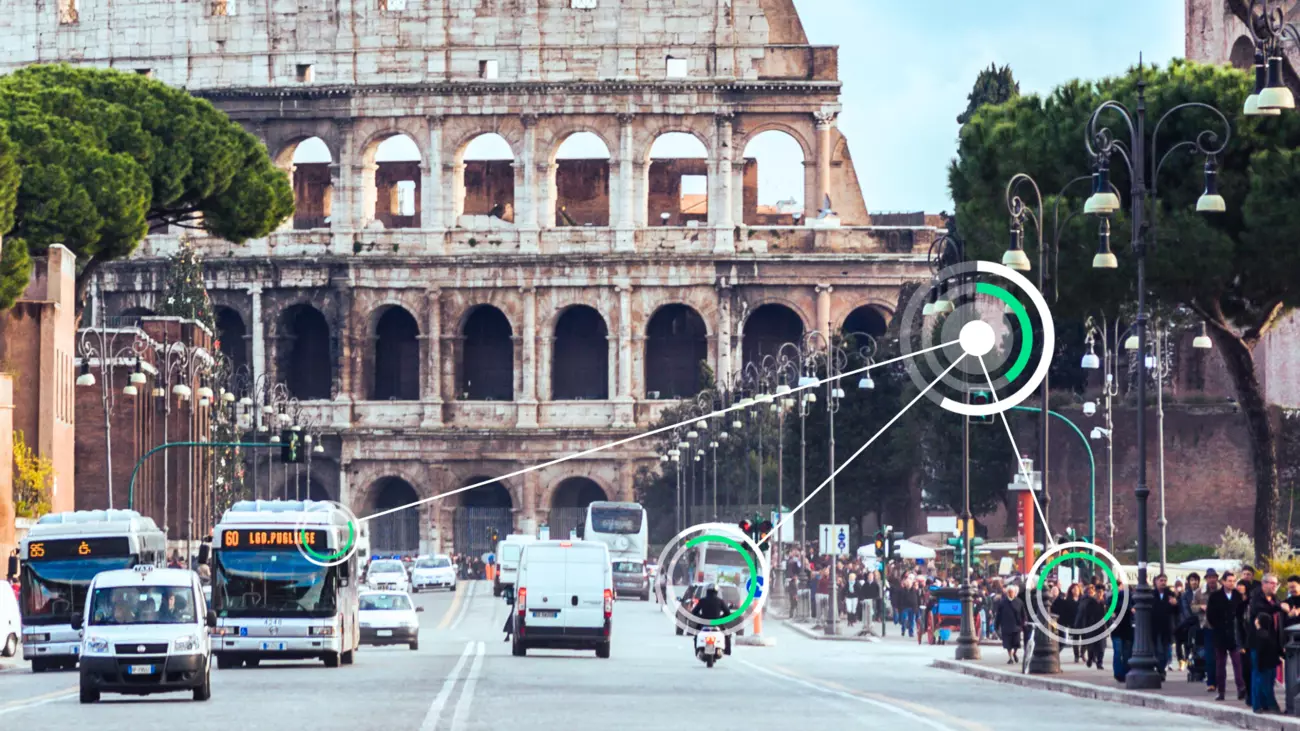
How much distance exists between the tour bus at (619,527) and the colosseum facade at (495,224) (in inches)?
643

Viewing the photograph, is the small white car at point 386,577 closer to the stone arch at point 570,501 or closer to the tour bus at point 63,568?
the stone arch at point 570,501

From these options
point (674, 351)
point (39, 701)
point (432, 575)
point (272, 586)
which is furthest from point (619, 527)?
point (39, 701)

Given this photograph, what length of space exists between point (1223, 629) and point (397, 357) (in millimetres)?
84021

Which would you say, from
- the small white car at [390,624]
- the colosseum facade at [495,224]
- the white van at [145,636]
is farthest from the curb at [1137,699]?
the colosseum facade at [495,224]

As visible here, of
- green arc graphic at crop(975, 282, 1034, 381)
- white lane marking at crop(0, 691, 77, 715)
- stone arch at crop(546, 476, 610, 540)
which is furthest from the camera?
stone arch at crop(546, 476, 610, 540)

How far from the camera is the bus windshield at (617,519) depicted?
88.6 meters

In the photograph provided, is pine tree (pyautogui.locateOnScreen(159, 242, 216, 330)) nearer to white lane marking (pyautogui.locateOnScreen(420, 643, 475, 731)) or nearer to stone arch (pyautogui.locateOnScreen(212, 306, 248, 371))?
stone arch (pyautogui.locateOnScreen(212, 306, 248, 371))

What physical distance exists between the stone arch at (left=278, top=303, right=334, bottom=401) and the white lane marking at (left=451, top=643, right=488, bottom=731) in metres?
70.2

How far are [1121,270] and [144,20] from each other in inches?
2831

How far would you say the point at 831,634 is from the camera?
2263 inches

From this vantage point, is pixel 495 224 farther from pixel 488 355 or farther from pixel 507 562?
pixel 507 562

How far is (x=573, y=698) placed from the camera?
28453 mm

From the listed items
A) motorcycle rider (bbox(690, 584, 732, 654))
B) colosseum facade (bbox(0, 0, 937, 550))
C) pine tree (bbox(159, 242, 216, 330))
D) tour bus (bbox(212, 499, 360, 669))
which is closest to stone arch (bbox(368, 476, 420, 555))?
colosseum facade (bbox(0, 0, 937, 550))

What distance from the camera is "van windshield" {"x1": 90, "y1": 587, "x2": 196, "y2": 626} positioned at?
98.4ft
